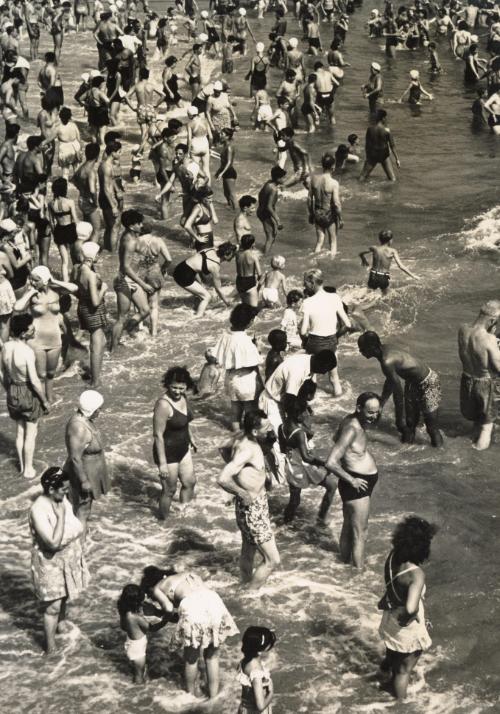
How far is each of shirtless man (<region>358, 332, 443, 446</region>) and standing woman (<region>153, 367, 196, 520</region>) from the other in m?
1.85

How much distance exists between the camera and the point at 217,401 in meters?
12.3

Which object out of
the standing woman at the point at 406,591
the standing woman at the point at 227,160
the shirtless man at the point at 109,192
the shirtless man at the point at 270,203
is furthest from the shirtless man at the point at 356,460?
the standing woman at the point at 227,160

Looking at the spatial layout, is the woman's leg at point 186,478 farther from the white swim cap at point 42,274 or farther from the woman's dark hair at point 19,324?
the white swim cap at point 42,274

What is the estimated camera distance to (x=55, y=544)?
7.59m

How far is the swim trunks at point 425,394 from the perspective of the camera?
10.5 metres

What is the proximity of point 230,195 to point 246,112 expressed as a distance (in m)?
8.50

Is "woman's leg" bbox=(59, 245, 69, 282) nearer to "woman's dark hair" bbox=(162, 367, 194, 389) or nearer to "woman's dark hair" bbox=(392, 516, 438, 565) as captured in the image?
"woman's dark hair" bbox=(162, 367, 194, 389)

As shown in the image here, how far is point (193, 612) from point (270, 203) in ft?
28.4

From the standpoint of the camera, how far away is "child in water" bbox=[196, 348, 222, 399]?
34.9 ft

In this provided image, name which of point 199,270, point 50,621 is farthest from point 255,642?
point 199,270

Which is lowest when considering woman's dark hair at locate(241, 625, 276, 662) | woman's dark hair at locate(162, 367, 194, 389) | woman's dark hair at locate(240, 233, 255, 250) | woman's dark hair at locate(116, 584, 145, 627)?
woman's dark hair at locate(116, 584, 145, 627)

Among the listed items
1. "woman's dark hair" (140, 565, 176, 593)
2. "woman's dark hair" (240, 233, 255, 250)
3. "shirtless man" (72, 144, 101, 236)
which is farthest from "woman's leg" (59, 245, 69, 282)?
"woman's dark hair" (140, 565, 176, 593)

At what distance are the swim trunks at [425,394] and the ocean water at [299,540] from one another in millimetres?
547

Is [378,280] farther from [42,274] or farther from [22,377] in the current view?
[22,377]
